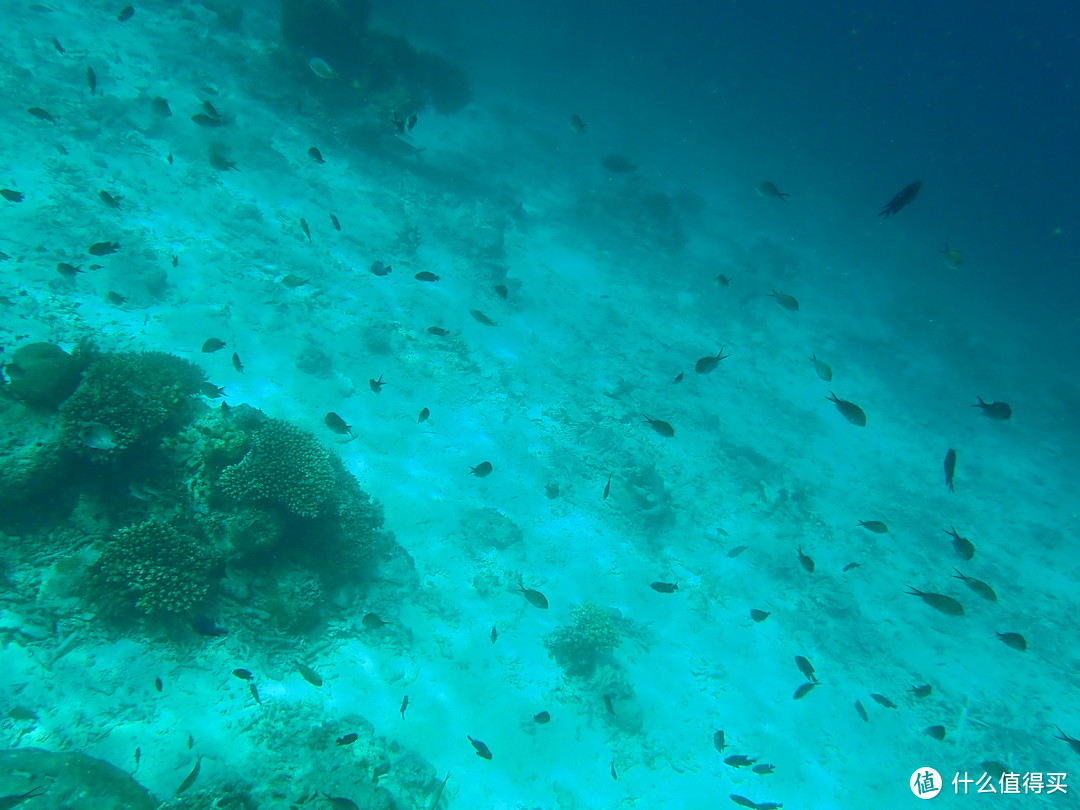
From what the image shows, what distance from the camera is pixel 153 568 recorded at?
4902 mm

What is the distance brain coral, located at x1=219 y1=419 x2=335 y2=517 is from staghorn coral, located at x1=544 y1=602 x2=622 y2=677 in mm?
4616

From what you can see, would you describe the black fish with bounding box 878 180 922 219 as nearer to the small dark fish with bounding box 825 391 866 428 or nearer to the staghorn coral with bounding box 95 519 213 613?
the small dark fish with bounding box 825 391 866 428

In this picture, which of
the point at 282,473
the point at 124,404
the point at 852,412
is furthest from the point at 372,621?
the point at 852,412

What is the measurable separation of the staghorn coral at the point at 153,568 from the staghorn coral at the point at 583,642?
539cm

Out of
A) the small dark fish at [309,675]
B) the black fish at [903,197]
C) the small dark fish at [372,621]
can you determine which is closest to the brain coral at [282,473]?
the small dark fish at [372,621]

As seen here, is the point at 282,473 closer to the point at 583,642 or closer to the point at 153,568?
the point at 153,568

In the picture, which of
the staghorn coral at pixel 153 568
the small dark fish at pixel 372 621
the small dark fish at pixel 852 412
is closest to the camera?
the staghorn coral at pixel 153 568

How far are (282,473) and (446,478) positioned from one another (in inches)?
162

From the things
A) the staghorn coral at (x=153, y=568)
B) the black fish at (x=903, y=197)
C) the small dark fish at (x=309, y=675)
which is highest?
the black fish at (x=903, y=197)

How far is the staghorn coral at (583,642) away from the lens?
809cm

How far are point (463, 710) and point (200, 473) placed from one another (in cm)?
481

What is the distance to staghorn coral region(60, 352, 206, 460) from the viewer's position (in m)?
5.23

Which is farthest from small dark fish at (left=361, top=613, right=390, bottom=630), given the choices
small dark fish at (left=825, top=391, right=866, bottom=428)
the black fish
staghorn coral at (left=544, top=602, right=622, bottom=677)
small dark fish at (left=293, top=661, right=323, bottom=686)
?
the black fish

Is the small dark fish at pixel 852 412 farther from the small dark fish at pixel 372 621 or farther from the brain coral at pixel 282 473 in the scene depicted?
the brain coral at pixel 282 473
